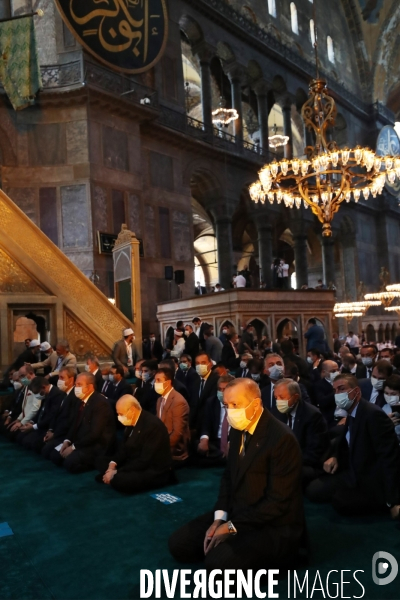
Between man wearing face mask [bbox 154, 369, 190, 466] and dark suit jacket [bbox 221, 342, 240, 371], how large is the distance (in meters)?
4.21

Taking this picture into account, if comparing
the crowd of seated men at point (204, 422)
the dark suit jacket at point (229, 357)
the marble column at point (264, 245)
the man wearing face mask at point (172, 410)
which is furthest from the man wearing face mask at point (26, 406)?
the marble column at point (264, 245)

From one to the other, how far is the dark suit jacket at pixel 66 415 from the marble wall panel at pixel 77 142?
8444mm

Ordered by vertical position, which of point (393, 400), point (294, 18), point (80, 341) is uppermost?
point (294, 18)

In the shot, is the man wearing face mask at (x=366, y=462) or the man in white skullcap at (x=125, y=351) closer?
the man wearing face mask at (x=366, y=462)

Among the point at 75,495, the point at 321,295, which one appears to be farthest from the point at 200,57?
the point at 75,495

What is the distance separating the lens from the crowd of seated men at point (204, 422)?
10.2 ft

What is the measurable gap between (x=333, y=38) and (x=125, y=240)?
17.5m

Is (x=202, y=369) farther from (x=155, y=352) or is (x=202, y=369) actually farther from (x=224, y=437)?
(x=155, y=352)

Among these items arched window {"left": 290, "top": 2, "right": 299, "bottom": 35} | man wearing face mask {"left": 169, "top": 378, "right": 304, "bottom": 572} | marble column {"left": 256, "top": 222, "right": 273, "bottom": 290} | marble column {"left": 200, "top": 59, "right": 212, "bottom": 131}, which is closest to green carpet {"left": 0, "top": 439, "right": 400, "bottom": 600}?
man wearing face mask {"left": 169, "top": 378, "right": 304, "bottom": 572}

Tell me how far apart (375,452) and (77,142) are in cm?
1093

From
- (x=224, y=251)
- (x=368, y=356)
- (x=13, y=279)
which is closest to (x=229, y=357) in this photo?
(x=368, y=356)

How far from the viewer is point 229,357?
8742 millimetres

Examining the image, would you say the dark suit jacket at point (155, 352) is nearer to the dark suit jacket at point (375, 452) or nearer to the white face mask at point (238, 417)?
the dark suit jacket at point (375, 452)

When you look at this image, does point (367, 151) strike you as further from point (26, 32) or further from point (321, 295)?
point (26, 32)
